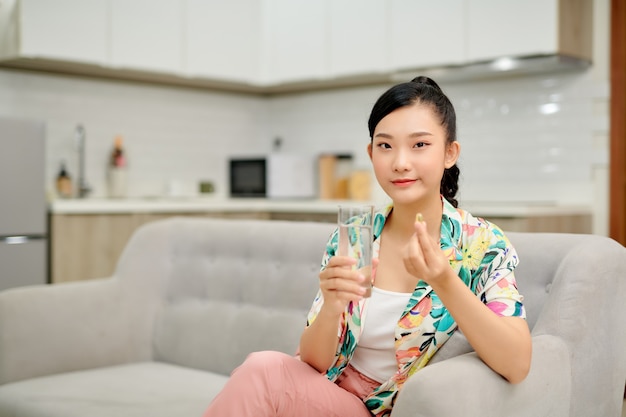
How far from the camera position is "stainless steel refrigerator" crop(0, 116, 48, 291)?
3863 millimetres

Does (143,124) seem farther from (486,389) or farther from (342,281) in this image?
(486,389)

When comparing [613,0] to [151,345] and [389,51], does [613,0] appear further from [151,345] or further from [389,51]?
[151,345]

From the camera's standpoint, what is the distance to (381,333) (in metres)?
1.71

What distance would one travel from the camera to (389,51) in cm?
479

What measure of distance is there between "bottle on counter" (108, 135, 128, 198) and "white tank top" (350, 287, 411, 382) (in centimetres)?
358

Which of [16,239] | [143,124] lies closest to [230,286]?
[16,239]

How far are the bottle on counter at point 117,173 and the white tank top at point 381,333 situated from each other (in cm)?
358

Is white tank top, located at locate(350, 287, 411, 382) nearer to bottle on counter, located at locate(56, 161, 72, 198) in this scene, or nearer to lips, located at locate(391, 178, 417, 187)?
lips, located at locate(391, 178, 417, 187)

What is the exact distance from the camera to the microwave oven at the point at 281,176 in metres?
5.29

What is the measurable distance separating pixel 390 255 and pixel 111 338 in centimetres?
132

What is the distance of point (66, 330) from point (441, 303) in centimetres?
146

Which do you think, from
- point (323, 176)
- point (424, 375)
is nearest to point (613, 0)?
point (323, 176)

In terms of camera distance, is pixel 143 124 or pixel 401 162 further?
pixel 143 124

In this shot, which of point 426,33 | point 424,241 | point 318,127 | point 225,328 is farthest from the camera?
point 318,127
